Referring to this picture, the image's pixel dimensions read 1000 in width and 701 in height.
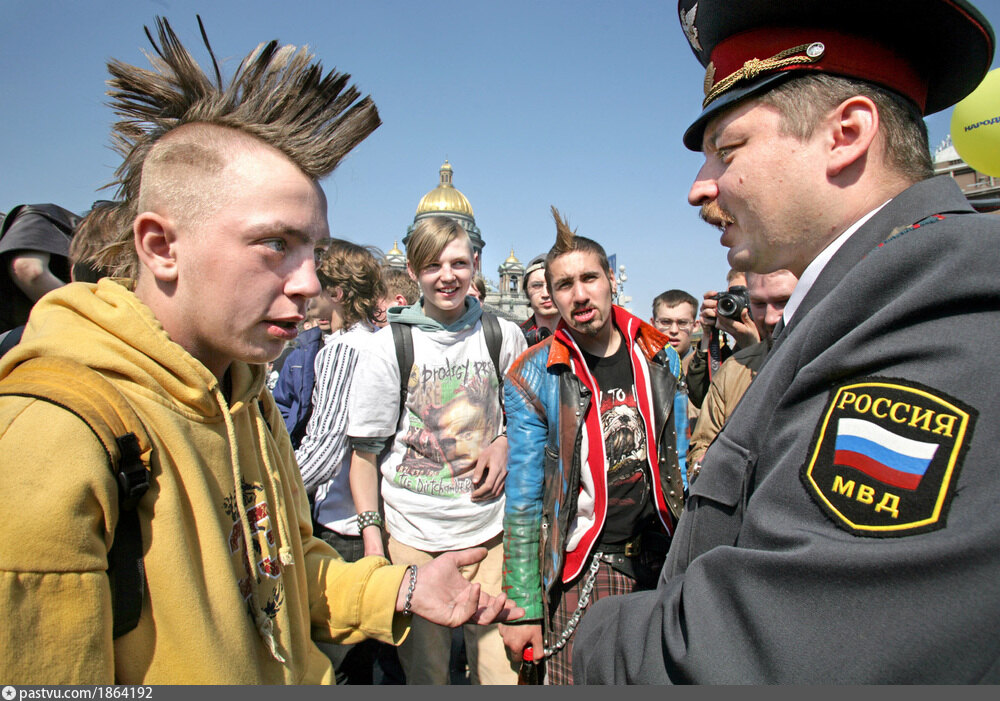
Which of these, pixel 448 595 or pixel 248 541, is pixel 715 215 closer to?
pixel 448 595

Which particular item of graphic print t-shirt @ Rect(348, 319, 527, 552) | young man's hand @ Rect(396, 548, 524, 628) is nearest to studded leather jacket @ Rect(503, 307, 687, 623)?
graphic print t-shirt @ Rect(348, 319, 527, 552)

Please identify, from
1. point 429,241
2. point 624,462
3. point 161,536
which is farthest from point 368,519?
point 161,536

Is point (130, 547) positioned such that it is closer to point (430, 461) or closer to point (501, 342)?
point (430, 461)

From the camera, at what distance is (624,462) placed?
2.78 meters

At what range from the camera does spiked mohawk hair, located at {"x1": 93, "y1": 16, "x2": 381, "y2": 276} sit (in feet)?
4.88

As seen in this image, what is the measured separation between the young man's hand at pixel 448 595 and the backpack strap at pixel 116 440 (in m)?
0.81

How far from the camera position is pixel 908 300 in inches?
32.4

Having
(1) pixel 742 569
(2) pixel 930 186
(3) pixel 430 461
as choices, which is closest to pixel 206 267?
(1) pixel 742 569

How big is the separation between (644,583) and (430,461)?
138cm

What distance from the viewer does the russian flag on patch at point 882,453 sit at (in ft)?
2.49

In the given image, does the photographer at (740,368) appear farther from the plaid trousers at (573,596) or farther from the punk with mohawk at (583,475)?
Result: the plaid trousers at (573,596)

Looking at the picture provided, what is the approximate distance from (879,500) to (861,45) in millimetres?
1079

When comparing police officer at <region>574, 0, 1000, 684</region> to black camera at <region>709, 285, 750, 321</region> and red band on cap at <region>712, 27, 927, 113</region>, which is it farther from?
black camera at <region>709, 285, 750, 321</region>

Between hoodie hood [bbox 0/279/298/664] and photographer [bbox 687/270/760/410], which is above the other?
photographer [bbox 687/270/760/410]
